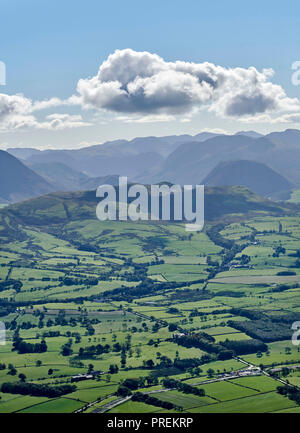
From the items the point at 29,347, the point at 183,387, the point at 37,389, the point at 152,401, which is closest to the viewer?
the point at 152,401

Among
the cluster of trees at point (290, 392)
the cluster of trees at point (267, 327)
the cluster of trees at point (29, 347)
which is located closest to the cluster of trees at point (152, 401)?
the cluster of trees at point (290, 392)

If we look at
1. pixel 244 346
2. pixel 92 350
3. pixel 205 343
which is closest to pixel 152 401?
pixel 92 350

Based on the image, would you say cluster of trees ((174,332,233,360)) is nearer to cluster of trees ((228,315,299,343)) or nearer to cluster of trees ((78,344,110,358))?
cluster of trees ((228,315,299,343))

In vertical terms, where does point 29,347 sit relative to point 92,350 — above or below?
below

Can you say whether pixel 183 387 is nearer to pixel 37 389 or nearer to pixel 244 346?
pixel 37 389

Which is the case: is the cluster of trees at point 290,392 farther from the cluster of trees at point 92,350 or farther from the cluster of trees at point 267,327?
the cluster of trees at point 92,350

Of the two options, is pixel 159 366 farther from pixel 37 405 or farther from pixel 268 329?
pixel 268 329

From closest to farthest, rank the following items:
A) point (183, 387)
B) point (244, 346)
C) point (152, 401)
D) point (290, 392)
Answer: point (152, 401) → point (290, 392) → point (183, 387) → point (244, 346)
